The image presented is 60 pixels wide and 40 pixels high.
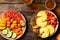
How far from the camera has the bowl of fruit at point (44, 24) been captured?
72.4 inches

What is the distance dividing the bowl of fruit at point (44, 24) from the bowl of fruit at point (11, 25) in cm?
9

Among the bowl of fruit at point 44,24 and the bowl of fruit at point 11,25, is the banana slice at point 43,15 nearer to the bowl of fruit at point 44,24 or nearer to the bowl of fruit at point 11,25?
the bowl of fruit at point 44,24

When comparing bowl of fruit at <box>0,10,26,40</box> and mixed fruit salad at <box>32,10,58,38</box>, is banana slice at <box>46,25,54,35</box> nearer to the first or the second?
mixed fruit salad at <box>32,10,58,38</box>

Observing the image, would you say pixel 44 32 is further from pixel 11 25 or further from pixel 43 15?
pixel 11 25

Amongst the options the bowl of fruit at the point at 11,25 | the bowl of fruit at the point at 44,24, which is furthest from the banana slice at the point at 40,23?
the bowl of fruit at the point at 11,25

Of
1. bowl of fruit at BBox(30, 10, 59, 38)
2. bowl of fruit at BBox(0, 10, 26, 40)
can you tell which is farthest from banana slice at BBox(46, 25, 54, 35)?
bowl of fruit at BBox(0, 10, 26, 40)

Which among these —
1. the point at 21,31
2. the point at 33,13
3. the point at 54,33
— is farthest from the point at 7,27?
the point at 54,33

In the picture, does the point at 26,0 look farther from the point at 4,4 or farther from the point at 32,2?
the point at 4,4

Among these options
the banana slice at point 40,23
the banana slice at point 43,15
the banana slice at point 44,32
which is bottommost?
the banana slice at point 44,32

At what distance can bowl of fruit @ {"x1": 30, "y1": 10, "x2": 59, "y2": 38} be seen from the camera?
6.03 feet

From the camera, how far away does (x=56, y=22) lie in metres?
1.88

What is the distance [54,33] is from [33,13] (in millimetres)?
232

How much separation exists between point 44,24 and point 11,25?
25 cm

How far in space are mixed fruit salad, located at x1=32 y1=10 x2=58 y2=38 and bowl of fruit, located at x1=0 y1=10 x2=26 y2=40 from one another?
10cm
